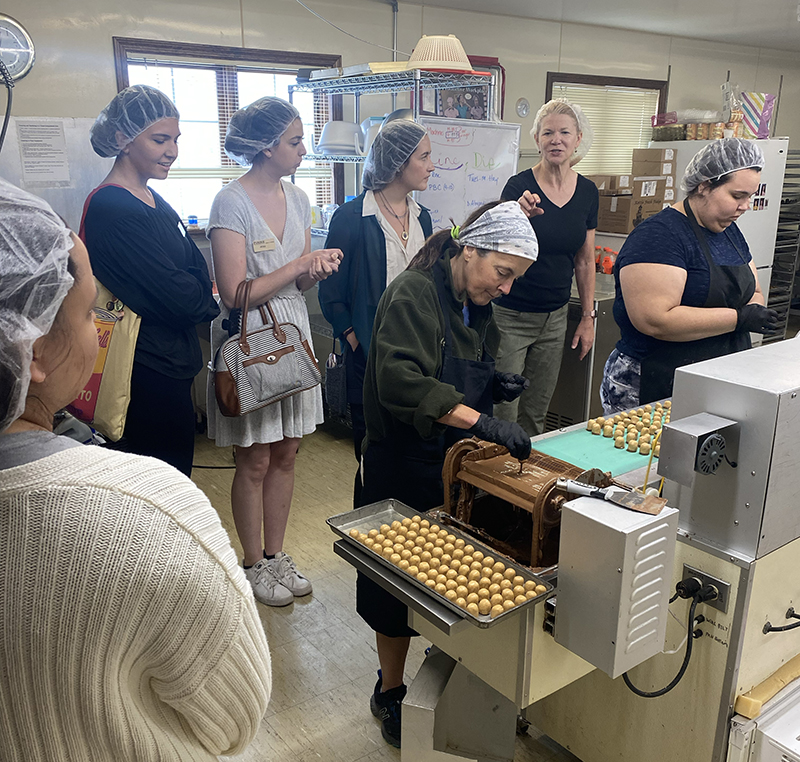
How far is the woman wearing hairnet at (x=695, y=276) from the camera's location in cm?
208

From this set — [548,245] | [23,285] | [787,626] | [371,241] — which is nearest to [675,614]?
[787,626]

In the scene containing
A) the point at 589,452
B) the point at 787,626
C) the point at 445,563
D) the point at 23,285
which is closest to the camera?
the point at 23,285

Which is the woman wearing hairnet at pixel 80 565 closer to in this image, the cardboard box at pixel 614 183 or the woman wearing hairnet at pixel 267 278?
the woman wearing hairnet at pixel 267 278

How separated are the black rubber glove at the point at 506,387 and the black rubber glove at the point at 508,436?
374 mm

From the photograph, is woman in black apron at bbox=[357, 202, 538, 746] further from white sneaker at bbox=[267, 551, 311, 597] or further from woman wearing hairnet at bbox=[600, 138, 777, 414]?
white sneaker at bbox=[267, 551, 311, 597]

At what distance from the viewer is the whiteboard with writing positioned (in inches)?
146

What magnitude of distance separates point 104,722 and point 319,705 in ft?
4.80

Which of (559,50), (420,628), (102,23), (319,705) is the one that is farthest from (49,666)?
(559,50)

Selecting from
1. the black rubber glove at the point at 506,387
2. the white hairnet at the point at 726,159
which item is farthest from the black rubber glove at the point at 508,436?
the white hairnet at the point at 726,159

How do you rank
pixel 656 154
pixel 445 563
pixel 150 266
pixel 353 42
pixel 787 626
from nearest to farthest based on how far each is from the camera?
pixel 445 563 → pixel 787 626 → pixel 150 266 → pixel 353 42 → pixel 656 154

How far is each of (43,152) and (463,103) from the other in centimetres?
268

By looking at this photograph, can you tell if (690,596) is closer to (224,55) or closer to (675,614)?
(675,614)

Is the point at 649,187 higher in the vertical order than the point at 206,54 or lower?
lower

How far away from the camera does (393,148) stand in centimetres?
258
